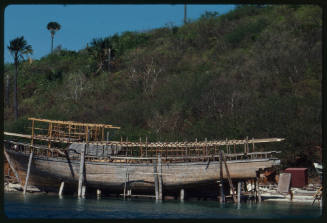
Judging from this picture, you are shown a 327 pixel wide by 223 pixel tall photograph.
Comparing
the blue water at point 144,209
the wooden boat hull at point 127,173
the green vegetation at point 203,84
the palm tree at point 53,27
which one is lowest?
the blue water at point 144,209

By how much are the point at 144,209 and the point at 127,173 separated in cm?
532

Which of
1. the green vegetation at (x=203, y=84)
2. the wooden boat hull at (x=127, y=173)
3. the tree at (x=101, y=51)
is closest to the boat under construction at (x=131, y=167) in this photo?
the wooden boat hull at (x=127, y=173)

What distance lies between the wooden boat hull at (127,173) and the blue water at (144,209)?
1.35m

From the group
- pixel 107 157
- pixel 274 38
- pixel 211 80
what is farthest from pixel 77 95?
pixel 107 157

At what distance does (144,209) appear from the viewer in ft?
78.3

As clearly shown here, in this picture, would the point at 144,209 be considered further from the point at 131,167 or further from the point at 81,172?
the point at 81,172

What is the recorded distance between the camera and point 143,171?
28656 millimetres

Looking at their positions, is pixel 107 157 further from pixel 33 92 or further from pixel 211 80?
pixel 33 92

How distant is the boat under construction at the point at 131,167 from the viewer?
27188 millimetres

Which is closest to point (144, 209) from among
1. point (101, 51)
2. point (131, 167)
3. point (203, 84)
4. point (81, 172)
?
point (131, 167)

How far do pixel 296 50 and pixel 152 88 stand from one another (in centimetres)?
1758

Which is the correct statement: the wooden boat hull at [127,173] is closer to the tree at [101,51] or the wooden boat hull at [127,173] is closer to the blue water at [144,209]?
the blue water at [144,209]

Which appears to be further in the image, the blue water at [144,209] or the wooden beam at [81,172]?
the wooden beam at [81,172]

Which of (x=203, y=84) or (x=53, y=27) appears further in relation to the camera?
(x=53, y=27)
